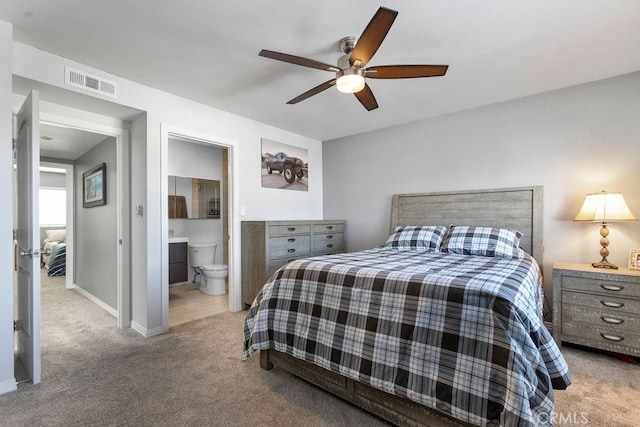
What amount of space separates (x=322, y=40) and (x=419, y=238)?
215cm

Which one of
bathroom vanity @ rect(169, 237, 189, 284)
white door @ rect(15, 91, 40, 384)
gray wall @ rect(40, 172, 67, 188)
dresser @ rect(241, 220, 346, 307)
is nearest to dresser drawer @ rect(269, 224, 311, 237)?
dresser @ rect(241, 220, 346, 307)

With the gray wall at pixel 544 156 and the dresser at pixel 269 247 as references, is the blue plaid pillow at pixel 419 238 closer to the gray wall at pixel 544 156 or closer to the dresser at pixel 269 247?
the gray wall at pixel 544 156

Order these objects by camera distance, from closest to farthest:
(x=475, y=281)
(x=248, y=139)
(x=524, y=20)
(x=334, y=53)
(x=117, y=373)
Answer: (x=475, y=281) → (x=524, y=20) → (x=117, y=373) → (x=334, y=53) → (x=248, y=139)

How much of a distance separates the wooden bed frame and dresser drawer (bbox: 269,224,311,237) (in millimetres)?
1145

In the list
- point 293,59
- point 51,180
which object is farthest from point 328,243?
point 51,180

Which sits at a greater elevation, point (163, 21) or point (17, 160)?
point (163, 21)

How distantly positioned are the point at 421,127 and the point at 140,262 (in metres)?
3.55

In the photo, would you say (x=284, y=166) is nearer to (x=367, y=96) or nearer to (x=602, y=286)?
(x=367, y=96)

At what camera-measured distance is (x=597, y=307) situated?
2.44m

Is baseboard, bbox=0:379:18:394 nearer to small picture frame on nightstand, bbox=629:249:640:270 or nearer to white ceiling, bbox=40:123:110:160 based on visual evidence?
white ceiling, bbox=40:123:110:160

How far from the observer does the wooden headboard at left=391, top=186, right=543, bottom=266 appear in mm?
3084

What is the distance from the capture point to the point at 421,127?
12.7 ft

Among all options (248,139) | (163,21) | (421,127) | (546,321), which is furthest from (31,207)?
(546,321)

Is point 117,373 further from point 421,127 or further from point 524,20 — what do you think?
point 421,127
